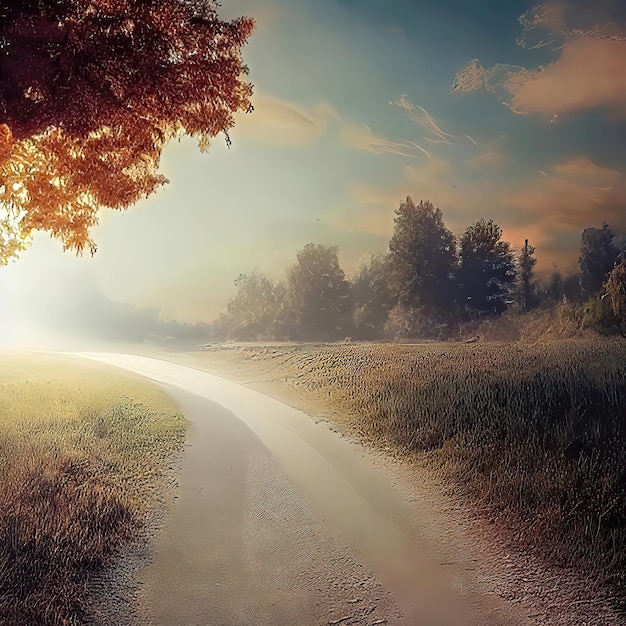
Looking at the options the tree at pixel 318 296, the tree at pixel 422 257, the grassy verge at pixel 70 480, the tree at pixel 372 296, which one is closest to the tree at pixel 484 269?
the tree at pixel 422 257

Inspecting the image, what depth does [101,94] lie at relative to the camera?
6.31 meters

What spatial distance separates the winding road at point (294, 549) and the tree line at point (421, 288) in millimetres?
6786

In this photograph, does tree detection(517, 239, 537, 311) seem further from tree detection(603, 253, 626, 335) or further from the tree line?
tree detection(603, 253, 626, 335)

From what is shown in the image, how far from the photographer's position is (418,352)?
11.2 meters

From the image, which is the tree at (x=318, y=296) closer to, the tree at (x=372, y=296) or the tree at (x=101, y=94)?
the tree at (x=372, y=296)

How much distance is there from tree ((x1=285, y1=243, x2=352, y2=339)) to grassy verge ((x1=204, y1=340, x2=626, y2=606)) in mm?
2811

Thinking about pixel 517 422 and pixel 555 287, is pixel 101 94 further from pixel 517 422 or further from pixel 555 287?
pixel 555 287

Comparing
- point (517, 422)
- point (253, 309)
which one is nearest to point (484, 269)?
point (517, 422)

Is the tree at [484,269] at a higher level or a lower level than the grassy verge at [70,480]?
higher

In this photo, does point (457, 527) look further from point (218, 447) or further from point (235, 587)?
point (218, 447)

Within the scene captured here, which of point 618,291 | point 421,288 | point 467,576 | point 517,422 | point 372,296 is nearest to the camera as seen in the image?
point 467,576

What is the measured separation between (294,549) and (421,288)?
9526 mm

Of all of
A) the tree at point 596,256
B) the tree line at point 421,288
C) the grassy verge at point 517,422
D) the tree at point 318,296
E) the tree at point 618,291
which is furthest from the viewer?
the tree at point 318,296

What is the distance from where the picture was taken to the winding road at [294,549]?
3768 mm
